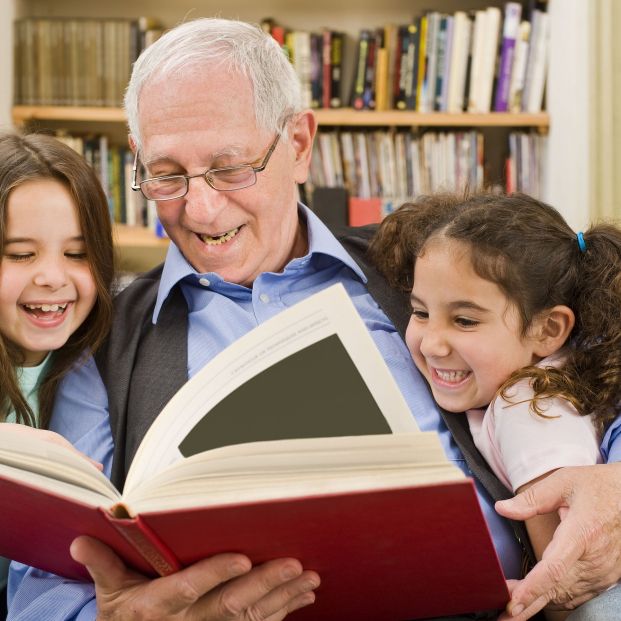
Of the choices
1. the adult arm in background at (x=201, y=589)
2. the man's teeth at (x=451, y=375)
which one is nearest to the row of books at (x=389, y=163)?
the man's teeth at (x=451, y=375)

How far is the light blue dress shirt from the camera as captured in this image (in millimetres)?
1176

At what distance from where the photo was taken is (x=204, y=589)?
0.90 meters

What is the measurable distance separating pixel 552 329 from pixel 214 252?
61cm

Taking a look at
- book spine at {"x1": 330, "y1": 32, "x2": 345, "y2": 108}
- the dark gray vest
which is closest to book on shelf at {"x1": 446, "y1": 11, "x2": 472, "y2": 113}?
book spine at {"x1": 330, "y1": 32, "x2": 345, "y2": 108}

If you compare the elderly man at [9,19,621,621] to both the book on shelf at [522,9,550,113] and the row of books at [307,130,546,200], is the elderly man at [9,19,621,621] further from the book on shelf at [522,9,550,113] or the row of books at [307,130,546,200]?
the book on shelf at [522,9,550,113]

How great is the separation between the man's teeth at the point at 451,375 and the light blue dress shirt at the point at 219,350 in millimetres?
89

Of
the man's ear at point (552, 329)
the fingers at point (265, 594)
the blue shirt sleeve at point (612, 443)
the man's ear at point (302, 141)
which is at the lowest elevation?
the fingers at point (265, 594)

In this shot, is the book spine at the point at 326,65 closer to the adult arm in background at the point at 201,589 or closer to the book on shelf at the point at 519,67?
the book on shelf at the point at 519,67

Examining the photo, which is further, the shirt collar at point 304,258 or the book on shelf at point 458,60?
the book on shelf at point 458,60

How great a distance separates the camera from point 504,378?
1272mm

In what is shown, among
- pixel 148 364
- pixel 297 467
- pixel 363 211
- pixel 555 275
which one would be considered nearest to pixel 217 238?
pixel 148 364

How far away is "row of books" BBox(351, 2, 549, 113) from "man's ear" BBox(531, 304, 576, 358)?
1.99 metres

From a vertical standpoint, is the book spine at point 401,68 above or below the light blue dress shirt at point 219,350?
above

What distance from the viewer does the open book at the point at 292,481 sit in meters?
0.79
